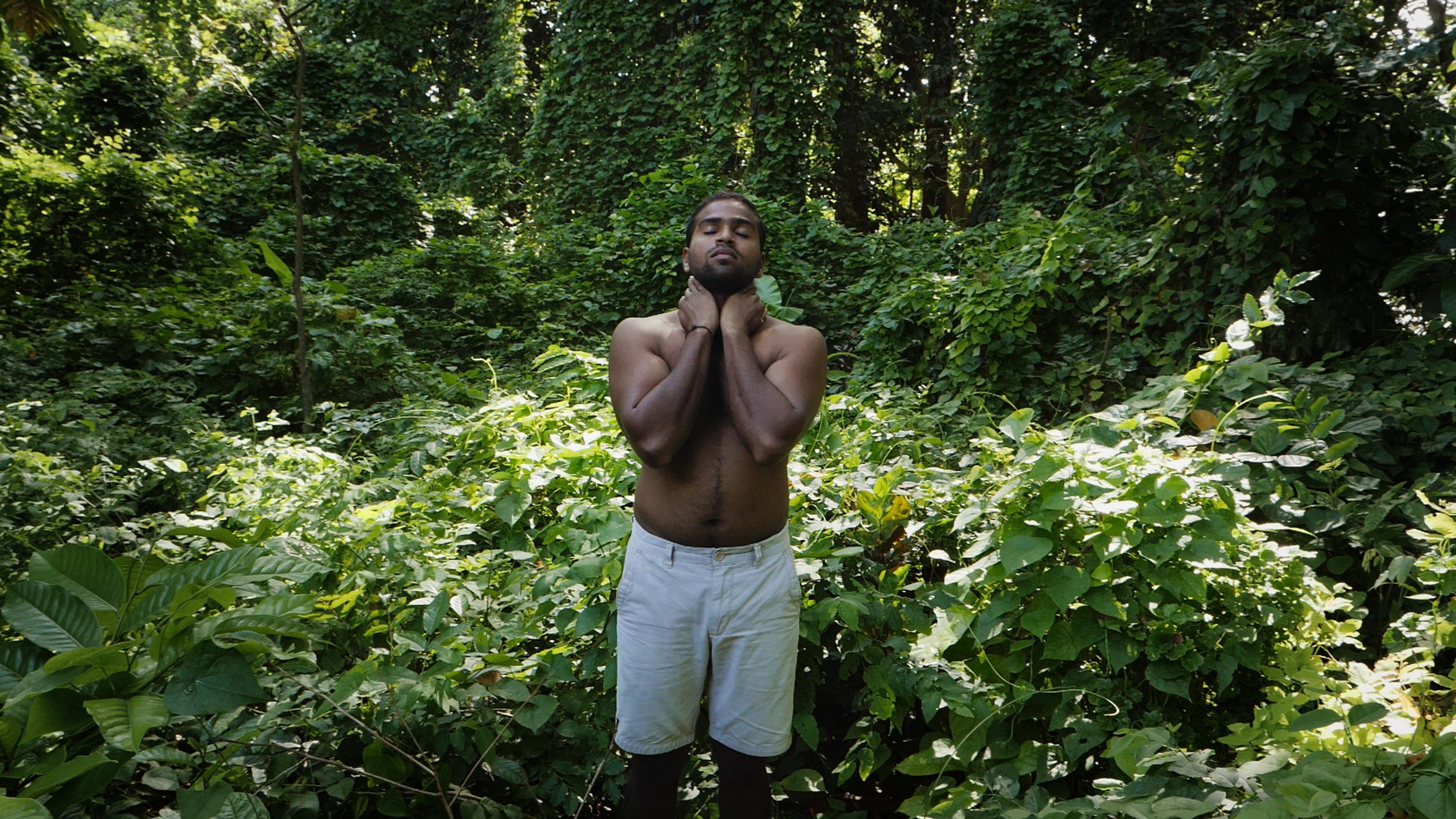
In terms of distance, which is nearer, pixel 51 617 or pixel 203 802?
pixel 51 617

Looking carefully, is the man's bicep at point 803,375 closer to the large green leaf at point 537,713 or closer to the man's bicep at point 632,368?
the man's bicep at point 632,368

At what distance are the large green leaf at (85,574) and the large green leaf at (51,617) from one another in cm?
2

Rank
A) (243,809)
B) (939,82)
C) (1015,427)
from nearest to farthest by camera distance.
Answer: (243,809), (1015,427), (939,82)

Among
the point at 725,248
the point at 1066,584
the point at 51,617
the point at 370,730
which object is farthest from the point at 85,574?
the point at 1066,584

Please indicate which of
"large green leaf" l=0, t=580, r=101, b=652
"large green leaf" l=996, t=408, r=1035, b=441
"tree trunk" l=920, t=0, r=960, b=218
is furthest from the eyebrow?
A: "tree trunk" l=920, t=0, r=960, b=218

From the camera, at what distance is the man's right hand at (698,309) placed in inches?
83.3

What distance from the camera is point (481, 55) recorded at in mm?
15500

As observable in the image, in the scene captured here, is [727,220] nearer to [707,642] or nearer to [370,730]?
[707,642]

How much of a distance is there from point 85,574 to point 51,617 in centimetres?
8

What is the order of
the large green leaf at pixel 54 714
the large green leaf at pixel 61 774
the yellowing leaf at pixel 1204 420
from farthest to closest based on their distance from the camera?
the yellowing leaf at pixel 1204 420
the large green leaf at pixel 54 714
the large green leaf at pixel 61 774

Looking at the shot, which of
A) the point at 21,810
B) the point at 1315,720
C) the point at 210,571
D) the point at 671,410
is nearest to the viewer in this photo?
the point at 21,810

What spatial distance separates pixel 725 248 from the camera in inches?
84.0

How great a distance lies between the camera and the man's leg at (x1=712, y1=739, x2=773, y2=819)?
215 cm

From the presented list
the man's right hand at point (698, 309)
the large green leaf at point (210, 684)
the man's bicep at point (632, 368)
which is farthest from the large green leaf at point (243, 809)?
the man's right hand at point (698, 309)
